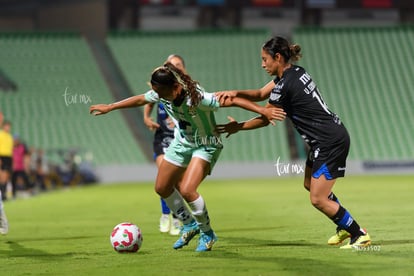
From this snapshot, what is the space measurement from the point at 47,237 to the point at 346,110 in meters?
25.2

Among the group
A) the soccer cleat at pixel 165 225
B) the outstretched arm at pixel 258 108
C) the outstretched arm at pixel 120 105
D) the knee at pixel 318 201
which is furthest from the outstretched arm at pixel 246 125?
the soccer cleat at pixel 165 225

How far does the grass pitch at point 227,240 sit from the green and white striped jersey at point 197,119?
1.20 m

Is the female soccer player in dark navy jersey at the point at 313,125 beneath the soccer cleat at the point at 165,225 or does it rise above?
above

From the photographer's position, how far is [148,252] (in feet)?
29.0

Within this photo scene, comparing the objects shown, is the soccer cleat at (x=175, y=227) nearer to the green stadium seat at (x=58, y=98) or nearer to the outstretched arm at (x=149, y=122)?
the outstretched arm at (x=149, y=122)

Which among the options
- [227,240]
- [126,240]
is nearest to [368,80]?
[227,240]

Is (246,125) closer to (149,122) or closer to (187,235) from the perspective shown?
(187,235)

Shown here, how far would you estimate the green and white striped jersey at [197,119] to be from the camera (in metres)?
8.33

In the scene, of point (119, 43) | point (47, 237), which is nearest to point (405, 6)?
point (119, 43)

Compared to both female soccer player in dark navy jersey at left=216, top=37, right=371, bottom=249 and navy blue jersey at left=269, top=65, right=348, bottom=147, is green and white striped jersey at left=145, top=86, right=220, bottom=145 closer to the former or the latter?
female soccer player in dark navy jersey at left=216, top=37, right=371, bottom=249

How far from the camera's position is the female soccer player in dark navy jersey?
333 inches

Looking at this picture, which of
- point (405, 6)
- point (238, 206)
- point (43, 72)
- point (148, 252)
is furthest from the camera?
point (405, 6)

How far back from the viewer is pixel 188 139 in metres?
8.74

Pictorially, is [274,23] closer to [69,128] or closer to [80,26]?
[80,26]
